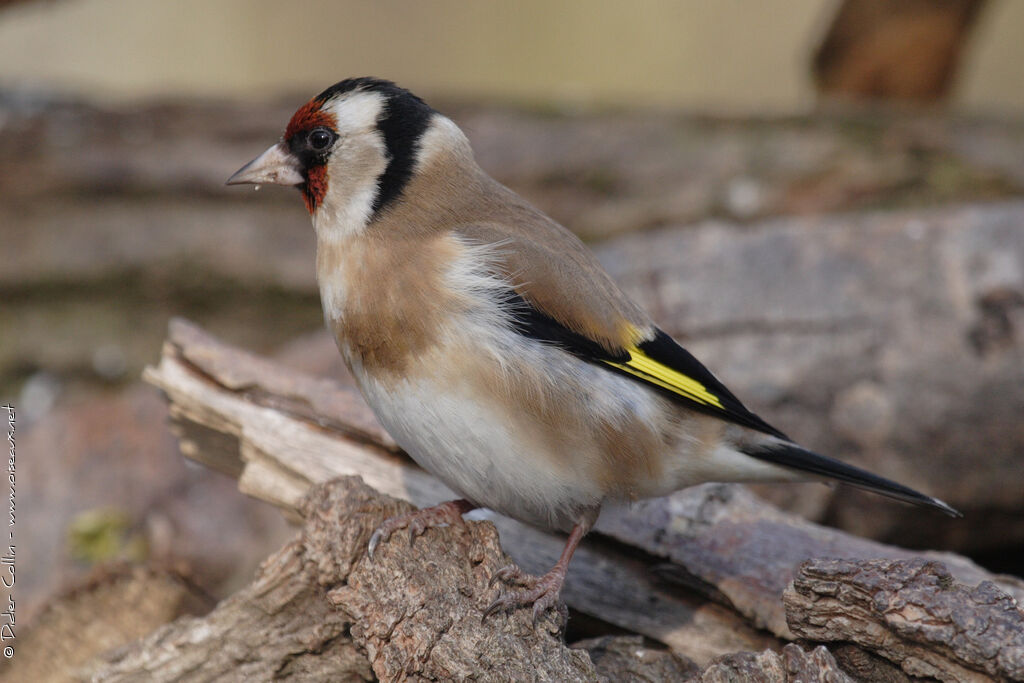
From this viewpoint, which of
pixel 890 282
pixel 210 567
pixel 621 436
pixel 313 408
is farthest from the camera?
pixel 890 282

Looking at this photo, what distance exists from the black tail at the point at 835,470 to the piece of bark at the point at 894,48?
458cm

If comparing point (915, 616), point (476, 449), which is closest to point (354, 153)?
point (476, 449)

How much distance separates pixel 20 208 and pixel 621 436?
4.55 meters

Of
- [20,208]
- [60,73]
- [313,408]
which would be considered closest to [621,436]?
[313,408]

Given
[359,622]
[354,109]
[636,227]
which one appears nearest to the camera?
[359,622]

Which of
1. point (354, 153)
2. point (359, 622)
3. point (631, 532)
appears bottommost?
point (631, 532)

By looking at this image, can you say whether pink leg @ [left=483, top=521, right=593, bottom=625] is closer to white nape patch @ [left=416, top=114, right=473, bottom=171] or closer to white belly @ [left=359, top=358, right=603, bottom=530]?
white belly @ [left=359, top=358, right=603, bottom=530]

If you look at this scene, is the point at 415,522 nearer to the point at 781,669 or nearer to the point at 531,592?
the point at 531,592

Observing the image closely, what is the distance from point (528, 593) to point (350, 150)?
1.47 meters

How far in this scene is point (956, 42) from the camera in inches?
279

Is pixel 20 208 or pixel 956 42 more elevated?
pixel 956 42

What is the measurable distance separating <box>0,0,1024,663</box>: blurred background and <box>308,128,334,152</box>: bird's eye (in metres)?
1.56

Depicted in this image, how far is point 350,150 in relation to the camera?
3.29 m

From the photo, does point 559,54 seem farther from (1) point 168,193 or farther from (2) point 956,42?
(1) point 168,193
